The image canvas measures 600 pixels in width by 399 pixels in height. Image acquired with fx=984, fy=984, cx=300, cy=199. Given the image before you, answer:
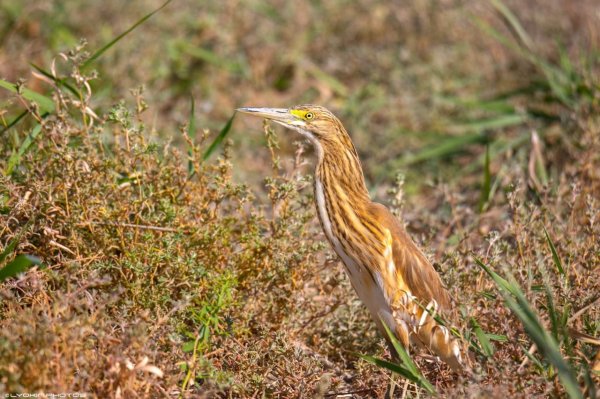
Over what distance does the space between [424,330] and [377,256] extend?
0.37 metres

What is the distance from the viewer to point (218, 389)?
12.4 feet

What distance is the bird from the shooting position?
13.3 feet

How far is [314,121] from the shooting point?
4422 mm

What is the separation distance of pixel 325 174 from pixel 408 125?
3343 mm

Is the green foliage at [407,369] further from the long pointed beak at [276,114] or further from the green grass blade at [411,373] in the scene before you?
the long pointed beak at [276,114]

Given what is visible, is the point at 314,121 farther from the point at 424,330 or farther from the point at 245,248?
the point at 424,330

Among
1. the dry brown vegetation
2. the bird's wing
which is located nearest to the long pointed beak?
the dry brown vegetation

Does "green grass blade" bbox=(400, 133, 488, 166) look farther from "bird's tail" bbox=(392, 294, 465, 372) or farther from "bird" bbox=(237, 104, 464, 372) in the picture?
"bird's tail" bbox=(392, 294, 465, 372)

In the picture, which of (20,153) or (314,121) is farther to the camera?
(314,121)

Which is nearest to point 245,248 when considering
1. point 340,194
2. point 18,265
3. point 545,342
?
point 340,194

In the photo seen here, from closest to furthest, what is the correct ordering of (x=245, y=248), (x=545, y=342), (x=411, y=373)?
1. (x=545, y=342)
2. (x=411, y=373)
3. (x=245, y=248)

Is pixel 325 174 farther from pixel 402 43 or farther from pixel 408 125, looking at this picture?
pixel 402 43

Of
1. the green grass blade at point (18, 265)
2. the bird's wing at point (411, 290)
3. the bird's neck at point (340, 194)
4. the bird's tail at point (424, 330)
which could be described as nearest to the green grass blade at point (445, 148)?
the bird's neck at point (340, 194)

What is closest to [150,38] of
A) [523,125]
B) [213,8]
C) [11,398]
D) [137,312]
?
[213,8]
